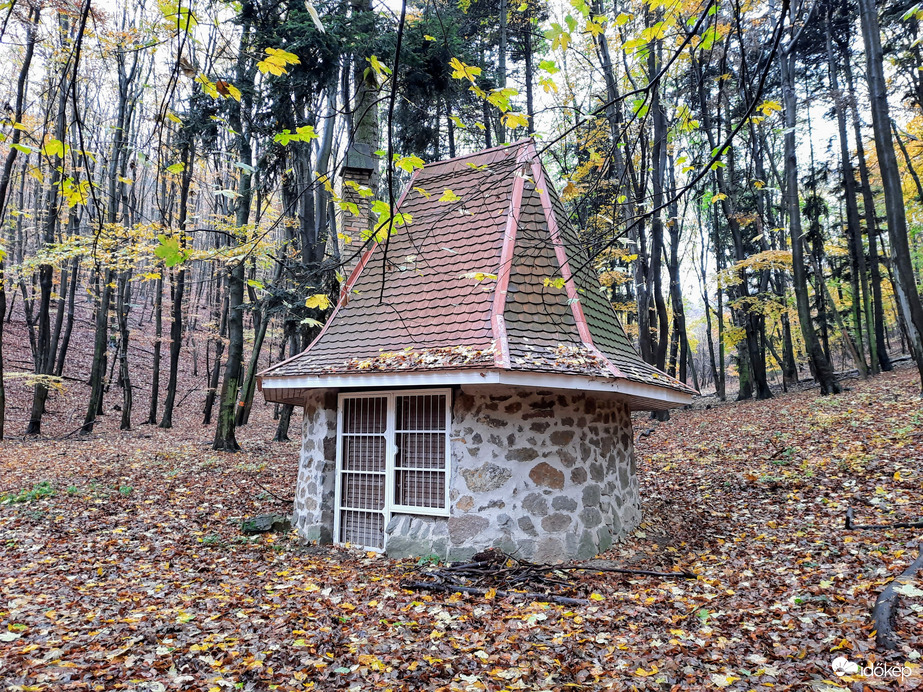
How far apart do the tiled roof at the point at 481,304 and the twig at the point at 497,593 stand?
2220mm

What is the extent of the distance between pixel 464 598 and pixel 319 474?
289 cm

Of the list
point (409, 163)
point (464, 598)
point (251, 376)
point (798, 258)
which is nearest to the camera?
point (409, 163)

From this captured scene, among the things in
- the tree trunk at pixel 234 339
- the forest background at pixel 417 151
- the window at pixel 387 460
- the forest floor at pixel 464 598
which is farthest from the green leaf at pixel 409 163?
the tree trunk at pixel 234 339

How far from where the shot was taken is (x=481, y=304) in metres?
6.78

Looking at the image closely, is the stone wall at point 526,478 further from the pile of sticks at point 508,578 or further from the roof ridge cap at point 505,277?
the roof ridge cap at point 505,277

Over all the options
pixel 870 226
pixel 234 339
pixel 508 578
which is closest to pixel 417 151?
pixel 234 339

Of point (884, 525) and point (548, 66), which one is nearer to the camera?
point (548, 66)

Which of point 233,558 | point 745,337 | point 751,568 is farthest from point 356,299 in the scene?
point 745,337

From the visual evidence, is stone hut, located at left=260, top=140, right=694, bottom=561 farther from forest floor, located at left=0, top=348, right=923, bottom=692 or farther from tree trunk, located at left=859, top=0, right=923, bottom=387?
tree trunk, located at left=859, top=0, right=923, bottom=387

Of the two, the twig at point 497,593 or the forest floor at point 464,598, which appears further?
the twig at point 497,593

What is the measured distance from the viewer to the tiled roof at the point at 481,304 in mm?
6125

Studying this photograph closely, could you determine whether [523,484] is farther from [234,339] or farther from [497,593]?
[234,339]

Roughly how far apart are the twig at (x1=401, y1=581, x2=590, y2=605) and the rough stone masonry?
2.17 feet

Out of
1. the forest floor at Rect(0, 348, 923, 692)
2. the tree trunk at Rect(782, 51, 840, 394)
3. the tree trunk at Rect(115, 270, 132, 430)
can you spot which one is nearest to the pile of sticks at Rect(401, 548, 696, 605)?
the forest floor at Rect(0, 348, 923, 692)
